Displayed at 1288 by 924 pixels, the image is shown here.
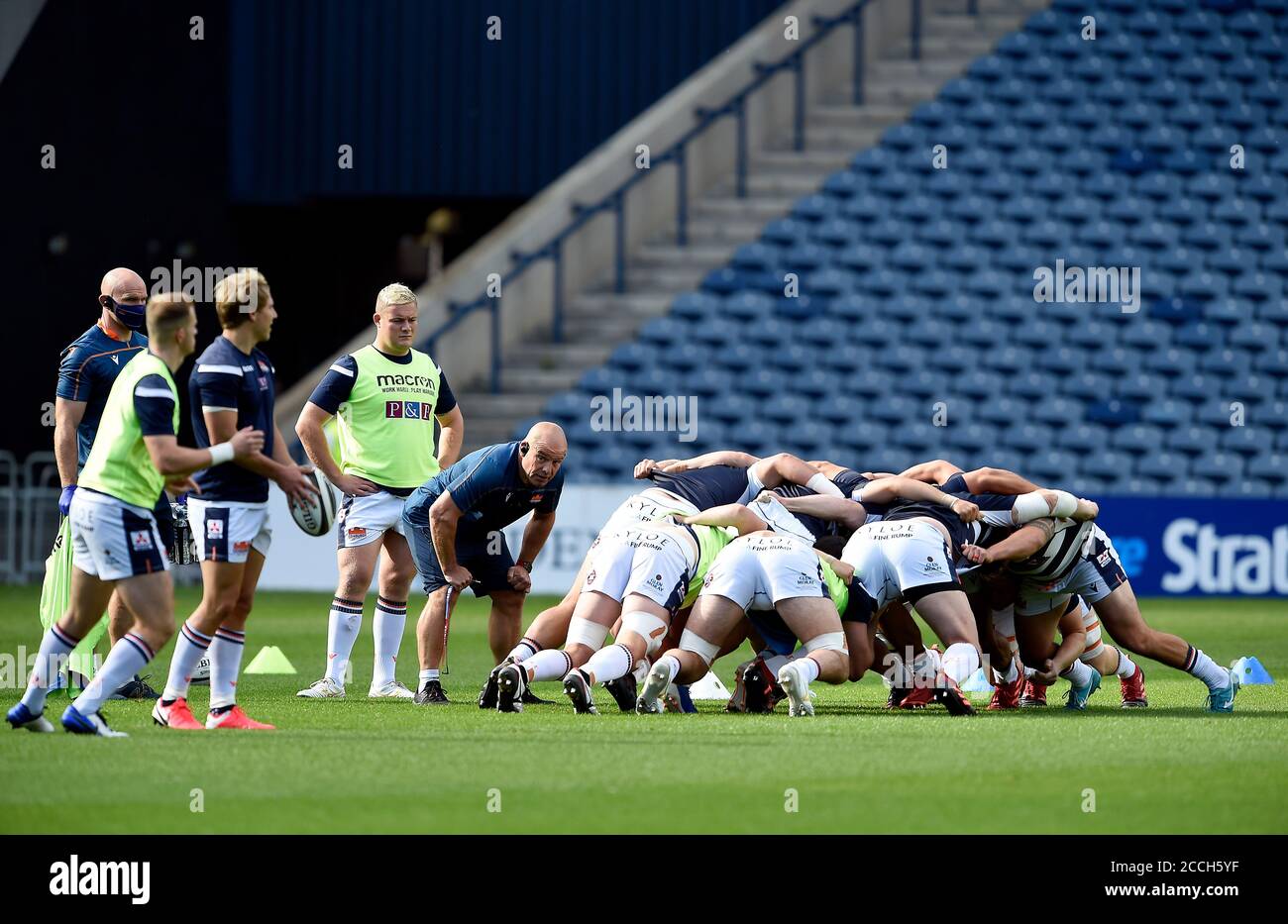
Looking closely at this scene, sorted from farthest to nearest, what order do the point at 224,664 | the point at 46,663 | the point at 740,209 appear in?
the point at 740,209
the point at 224,664
the point at 46,663

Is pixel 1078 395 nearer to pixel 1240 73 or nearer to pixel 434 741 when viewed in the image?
pixel 1240 73

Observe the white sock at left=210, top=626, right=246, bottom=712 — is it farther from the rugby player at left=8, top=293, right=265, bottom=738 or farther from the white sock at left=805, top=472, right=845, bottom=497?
the white sock at left=805, top=472, right=845, bottom=497

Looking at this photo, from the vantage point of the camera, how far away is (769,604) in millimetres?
9797

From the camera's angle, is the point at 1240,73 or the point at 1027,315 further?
the point at 1240,73

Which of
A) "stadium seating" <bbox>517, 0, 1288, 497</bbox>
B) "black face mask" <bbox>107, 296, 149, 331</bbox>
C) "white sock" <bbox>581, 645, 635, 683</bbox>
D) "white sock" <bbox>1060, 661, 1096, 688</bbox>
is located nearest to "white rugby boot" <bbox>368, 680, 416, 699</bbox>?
"white sock" <bbox>581, 645, 635, 683</bbox>

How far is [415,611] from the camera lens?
19125mm

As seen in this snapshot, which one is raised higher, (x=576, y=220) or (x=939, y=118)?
(x=939, y=118)

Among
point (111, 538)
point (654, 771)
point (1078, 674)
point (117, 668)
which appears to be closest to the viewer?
point (654, 771)

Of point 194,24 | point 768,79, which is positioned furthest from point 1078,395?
point 194,24

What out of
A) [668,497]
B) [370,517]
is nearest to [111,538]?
[370,517]

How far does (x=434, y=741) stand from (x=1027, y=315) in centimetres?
1707

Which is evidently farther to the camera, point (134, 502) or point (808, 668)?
point (808, 668)

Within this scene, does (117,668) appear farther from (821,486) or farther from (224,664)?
(821,486)

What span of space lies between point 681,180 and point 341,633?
1554 cm
